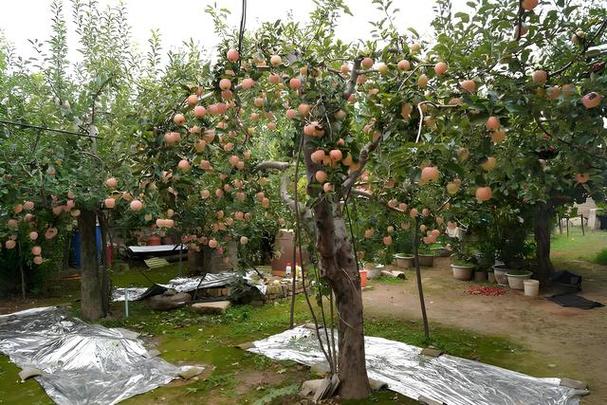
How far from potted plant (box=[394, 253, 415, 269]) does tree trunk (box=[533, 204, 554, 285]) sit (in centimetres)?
291

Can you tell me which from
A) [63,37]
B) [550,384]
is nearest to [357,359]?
[550,384]

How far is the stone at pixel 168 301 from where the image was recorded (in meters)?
6.99

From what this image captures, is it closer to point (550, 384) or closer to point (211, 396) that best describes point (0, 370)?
point (211, 396)

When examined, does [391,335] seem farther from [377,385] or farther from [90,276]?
[90,276]

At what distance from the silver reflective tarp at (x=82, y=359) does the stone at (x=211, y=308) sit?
129 centimetres

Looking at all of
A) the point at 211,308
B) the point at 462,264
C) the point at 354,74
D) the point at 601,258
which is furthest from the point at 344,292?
the point at 601,258

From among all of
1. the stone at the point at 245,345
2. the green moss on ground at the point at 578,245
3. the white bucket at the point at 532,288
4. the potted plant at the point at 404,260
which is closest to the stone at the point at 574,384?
the stone at the point at 245,345

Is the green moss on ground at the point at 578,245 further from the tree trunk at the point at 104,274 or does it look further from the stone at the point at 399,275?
the tree trunk at the point at 104,274

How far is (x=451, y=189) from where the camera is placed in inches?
87.0

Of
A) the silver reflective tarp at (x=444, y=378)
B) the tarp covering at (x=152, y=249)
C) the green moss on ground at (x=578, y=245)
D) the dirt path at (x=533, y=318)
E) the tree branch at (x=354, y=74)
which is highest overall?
the tree branch at (x=354, y=74)

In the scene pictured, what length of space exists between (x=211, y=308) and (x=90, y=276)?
5.71 ft

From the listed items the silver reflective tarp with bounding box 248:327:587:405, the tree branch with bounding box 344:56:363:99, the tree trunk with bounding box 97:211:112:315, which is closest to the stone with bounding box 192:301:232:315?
the tree trunk with bounding box 97:211:112:315

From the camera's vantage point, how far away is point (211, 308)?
6605 mm

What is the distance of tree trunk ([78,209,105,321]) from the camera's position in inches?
245
